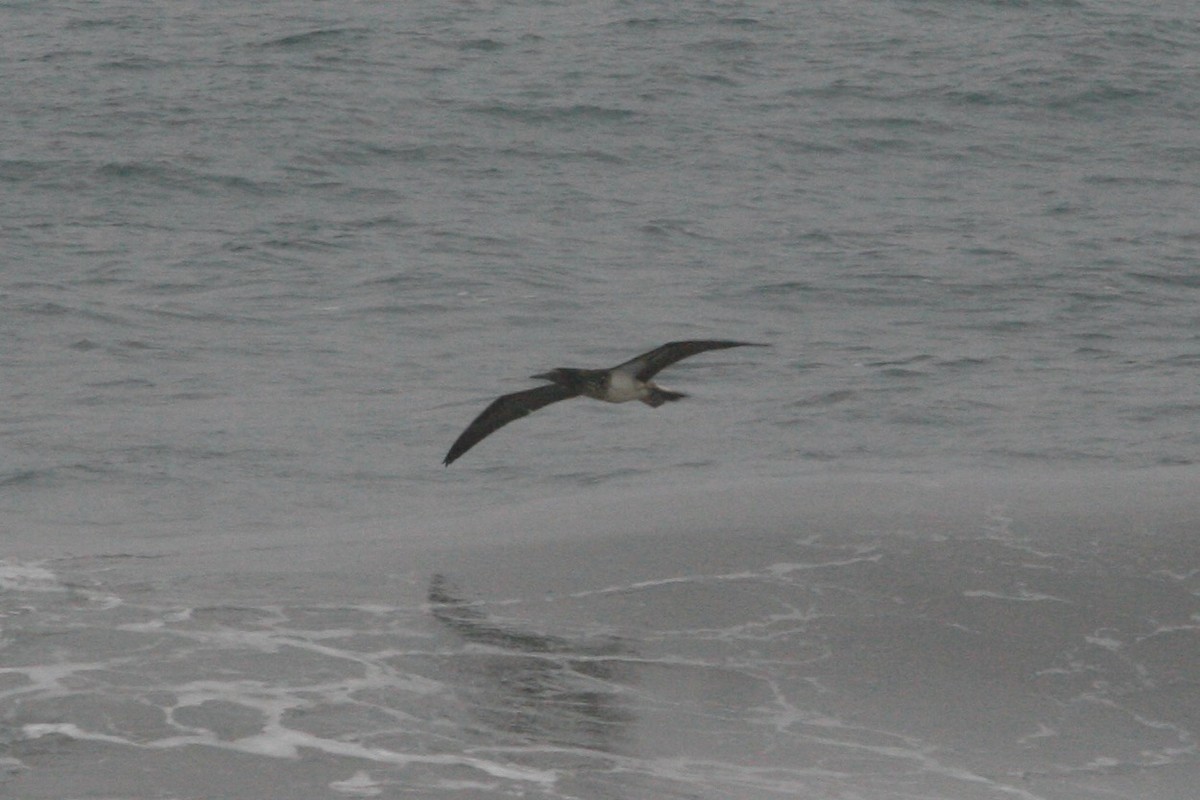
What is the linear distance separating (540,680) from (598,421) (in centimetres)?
779

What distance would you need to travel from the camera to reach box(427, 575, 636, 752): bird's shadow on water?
1205 centimetres

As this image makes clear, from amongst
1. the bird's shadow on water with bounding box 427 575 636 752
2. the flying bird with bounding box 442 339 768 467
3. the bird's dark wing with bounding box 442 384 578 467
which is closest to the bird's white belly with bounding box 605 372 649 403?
the flying bird with bounding box 442 339 768 467

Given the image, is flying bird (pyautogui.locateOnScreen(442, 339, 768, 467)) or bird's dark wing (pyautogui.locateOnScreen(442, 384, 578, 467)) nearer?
flying bird (pyautogui.locateOnScreen(442, 339, 768, 467))

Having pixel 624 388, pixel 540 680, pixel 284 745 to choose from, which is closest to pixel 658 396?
pixel 624 388

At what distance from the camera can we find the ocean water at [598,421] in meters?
12.2

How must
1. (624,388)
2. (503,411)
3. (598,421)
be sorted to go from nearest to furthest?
1. (624,388)
2. (503,411)
3. (598,421)

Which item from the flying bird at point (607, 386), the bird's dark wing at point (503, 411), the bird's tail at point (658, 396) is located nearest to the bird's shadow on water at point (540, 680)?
the bird's dark wing at point (503, 411)

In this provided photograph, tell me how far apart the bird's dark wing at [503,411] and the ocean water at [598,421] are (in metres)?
1.09

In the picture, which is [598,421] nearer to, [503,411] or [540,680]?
[503,411]

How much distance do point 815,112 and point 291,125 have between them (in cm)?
969

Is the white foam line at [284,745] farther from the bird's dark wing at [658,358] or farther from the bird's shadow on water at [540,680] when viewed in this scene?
the bird's dark wing at [658,358]

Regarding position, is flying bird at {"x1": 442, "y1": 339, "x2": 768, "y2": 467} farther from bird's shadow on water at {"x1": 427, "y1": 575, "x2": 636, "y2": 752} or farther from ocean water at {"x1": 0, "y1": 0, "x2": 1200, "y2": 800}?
bird's shadow on water at {"x1": 427, "y1": 575, "x2": 636, "y2": 752}

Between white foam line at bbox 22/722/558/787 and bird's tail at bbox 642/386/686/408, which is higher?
bird's tail at bbox 642/386/686/408

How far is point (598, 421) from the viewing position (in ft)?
67.1
